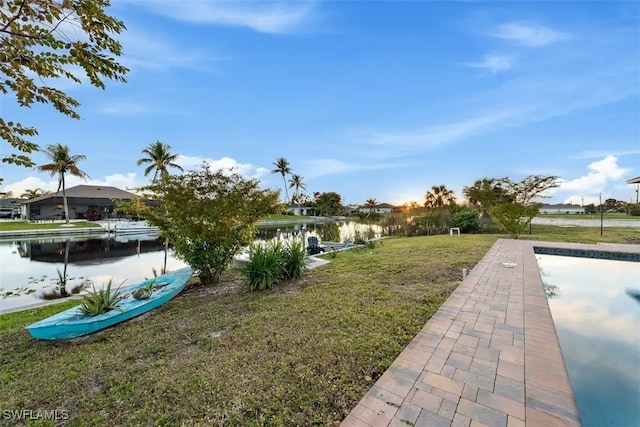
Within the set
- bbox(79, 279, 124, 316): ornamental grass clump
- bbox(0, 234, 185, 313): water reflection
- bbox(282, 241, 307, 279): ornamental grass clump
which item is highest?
bbox(282, 241, 307, 279): ornamental grass clump

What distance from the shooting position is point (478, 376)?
2.34 metres

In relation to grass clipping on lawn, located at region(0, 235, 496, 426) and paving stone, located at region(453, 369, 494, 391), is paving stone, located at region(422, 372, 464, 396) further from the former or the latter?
grass clipping on lawn, located at region(0, 235, 496, 426)

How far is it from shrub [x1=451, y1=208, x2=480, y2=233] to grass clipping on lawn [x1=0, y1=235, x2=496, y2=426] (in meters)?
13.4

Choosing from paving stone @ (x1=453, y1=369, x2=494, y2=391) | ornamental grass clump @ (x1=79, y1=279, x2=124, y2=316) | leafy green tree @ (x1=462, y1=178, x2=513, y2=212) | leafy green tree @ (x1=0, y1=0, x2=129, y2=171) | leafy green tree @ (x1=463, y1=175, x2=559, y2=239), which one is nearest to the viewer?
leafy green tree @ (x1=0, y1=0, x2=129, y2=171)

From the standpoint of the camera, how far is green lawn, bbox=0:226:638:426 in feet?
6.84

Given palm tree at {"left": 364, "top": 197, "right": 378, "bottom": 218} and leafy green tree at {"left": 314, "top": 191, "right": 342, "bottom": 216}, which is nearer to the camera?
leafy green tree at {"left": 314, "top": 191, "right": 342, "bottom": 216}

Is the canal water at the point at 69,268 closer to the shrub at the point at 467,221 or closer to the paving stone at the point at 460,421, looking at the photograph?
the paving stone at the point at 460,421

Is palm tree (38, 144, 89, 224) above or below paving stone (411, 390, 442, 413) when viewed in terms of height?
above

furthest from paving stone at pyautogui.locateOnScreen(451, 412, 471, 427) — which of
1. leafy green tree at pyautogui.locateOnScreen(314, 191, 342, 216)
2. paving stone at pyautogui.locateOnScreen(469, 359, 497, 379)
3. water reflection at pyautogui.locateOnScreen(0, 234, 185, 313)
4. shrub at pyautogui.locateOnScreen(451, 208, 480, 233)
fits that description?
leafy green tree at pyautogui.locateOnScreen(314, 191, 342, 216)

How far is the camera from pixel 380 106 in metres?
13.7

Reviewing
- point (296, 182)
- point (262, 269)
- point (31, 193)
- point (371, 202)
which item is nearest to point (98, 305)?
point (262, 269)

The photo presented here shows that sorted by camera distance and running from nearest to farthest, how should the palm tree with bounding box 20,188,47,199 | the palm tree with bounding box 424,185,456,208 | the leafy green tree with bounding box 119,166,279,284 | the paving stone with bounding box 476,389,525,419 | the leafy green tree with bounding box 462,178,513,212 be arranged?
1. the paving stone with bounding box 476,389,525,419
2. the leafy green tree with bounding box 119,166,279,284
3. the leafy green tree with bounding box 462,178,513,212
4. the palm tree with bounding box 424,185,456,208
5. the palm tree with bounding box 20,188,47,199

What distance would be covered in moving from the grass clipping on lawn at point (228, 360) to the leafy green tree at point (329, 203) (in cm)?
4870

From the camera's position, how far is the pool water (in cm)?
235
